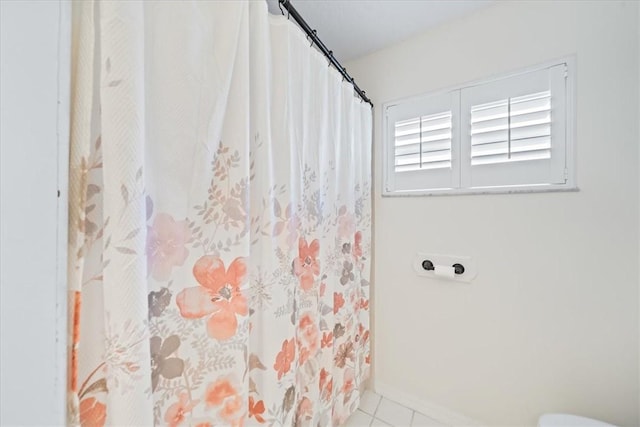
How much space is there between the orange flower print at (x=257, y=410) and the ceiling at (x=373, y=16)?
172cm

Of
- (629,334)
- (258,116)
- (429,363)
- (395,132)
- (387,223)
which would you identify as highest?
(395,132)

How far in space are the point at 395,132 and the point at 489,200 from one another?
26.3 inches

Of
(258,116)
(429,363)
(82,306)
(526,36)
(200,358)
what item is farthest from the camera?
(429,363)

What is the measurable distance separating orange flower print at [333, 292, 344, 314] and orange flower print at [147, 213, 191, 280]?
820 millimetres

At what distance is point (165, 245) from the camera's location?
613 millimetres

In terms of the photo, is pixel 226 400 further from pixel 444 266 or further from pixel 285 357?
pixel 444 266

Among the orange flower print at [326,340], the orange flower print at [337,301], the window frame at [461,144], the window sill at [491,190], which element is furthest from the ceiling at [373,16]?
the orange flower print at [326,340]

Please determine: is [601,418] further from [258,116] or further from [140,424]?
[258,116]

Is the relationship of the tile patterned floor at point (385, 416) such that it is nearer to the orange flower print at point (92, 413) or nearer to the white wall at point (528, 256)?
the white wall at point (528, 256)

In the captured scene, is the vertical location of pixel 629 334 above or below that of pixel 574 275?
below

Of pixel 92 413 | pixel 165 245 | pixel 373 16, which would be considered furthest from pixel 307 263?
pixel 373 16

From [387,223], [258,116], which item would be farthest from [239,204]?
[387,223]

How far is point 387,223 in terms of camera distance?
65.1 inches

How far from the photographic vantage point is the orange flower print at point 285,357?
0.86 metres
